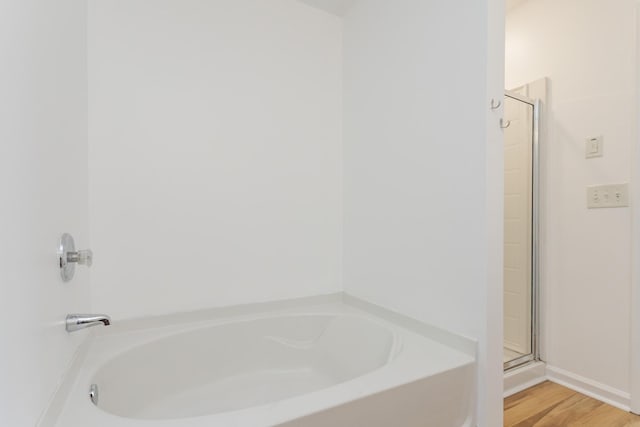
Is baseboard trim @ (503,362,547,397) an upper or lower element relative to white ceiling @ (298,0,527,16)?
lower

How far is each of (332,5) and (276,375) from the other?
2094 mm

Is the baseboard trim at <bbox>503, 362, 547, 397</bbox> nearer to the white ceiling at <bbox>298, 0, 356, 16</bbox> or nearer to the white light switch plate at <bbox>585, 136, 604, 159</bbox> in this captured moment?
the white light switch plate at <bbox>585, 136, 604, 159</bbox>

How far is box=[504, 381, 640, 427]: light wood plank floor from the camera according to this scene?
1.53 m

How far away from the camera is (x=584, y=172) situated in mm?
1845

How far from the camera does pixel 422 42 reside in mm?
1475

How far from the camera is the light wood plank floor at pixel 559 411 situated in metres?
1.53

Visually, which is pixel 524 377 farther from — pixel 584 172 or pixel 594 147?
pixel 594 147

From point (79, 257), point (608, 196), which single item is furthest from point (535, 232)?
point (79, 257)

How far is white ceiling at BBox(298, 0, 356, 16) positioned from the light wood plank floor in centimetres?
239

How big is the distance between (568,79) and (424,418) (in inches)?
81.1

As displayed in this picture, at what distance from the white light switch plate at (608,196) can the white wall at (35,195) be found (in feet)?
7.99

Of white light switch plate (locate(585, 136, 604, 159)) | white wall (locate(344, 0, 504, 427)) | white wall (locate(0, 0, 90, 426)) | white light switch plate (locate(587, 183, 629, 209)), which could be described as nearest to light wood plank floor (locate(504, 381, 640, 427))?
white wall (locate(344, 0, 504, 427))

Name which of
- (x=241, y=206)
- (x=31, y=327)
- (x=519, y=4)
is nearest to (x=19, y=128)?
(x=31, y=327)

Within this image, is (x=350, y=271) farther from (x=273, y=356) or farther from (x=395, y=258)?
(x=273, y=356)
